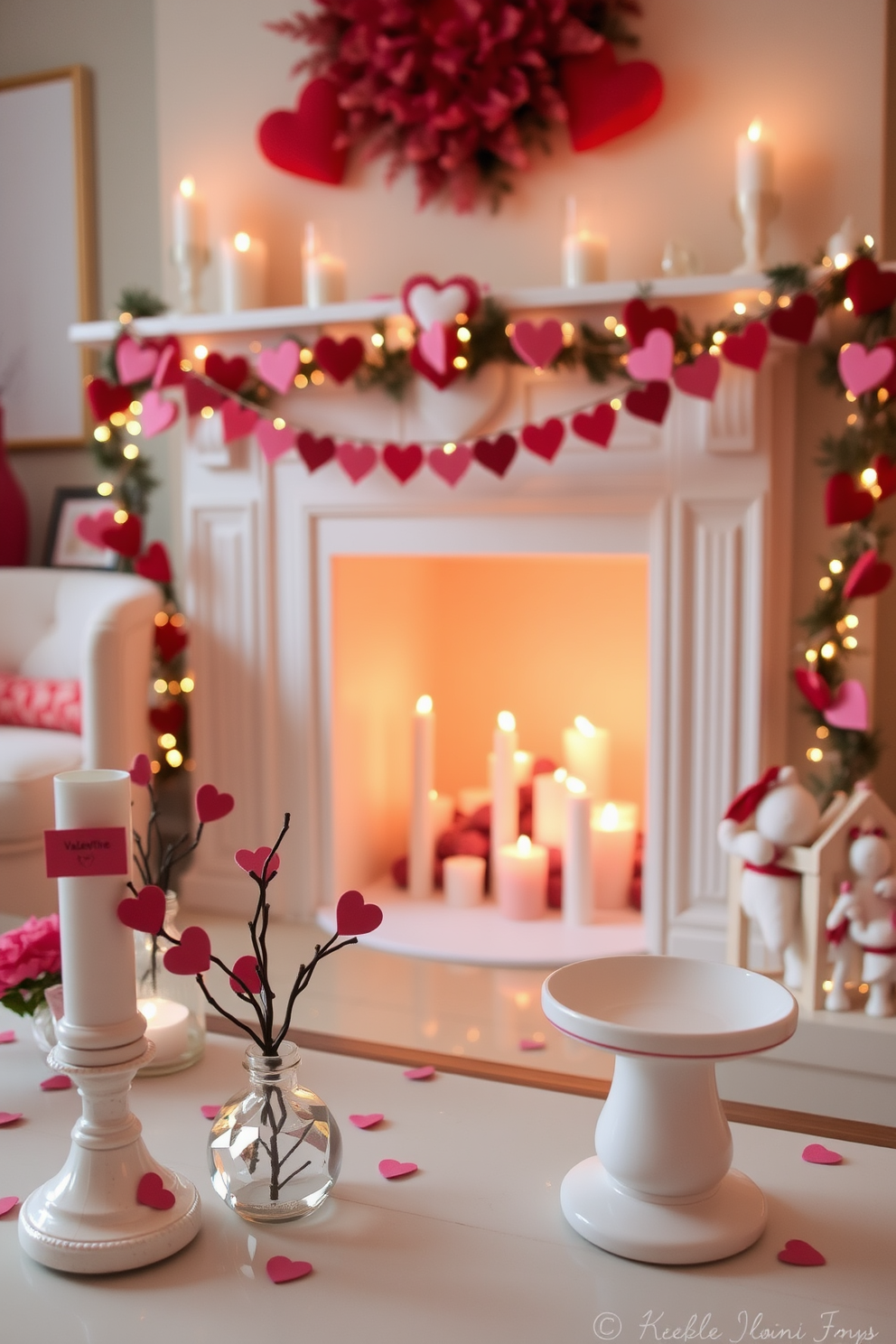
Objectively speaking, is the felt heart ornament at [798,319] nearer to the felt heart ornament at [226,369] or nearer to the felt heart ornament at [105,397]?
the felt heart ornament at [226,369]

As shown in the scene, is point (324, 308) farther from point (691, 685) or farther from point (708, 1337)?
point (708, 1337)

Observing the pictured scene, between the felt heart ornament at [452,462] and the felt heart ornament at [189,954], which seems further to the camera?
the felt heart ornament at [452,462]

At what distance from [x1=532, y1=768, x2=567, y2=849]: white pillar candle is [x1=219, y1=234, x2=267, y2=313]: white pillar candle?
4.32ft

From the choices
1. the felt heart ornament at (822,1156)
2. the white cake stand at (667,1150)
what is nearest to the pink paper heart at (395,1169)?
the white cake stand at (667,1150)

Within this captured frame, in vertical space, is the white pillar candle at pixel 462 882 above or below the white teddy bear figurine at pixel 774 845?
below

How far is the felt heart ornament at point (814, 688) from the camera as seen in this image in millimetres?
2445

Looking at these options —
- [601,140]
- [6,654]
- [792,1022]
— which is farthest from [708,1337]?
[6,654]

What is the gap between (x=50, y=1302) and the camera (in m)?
0.98

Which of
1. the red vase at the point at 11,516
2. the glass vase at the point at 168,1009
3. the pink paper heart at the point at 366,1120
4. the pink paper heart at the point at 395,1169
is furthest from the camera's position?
the red vase at the point at 11,516

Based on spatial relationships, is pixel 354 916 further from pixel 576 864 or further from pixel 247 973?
pixel 576 864

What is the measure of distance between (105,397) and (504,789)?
1347mm

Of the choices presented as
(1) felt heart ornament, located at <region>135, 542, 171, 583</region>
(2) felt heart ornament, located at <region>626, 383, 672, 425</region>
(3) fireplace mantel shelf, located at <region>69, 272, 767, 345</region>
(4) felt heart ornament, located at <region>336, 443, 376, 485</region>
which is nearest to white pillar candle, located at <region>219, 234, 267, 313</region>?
(3) fireplace mantel shelf, located at <region>69, 272, 767, 345</region>

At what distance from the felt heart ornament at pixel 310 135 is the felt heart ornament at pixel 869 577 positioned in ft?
4.80

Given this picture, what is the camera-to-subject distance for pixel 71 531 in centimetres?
350
